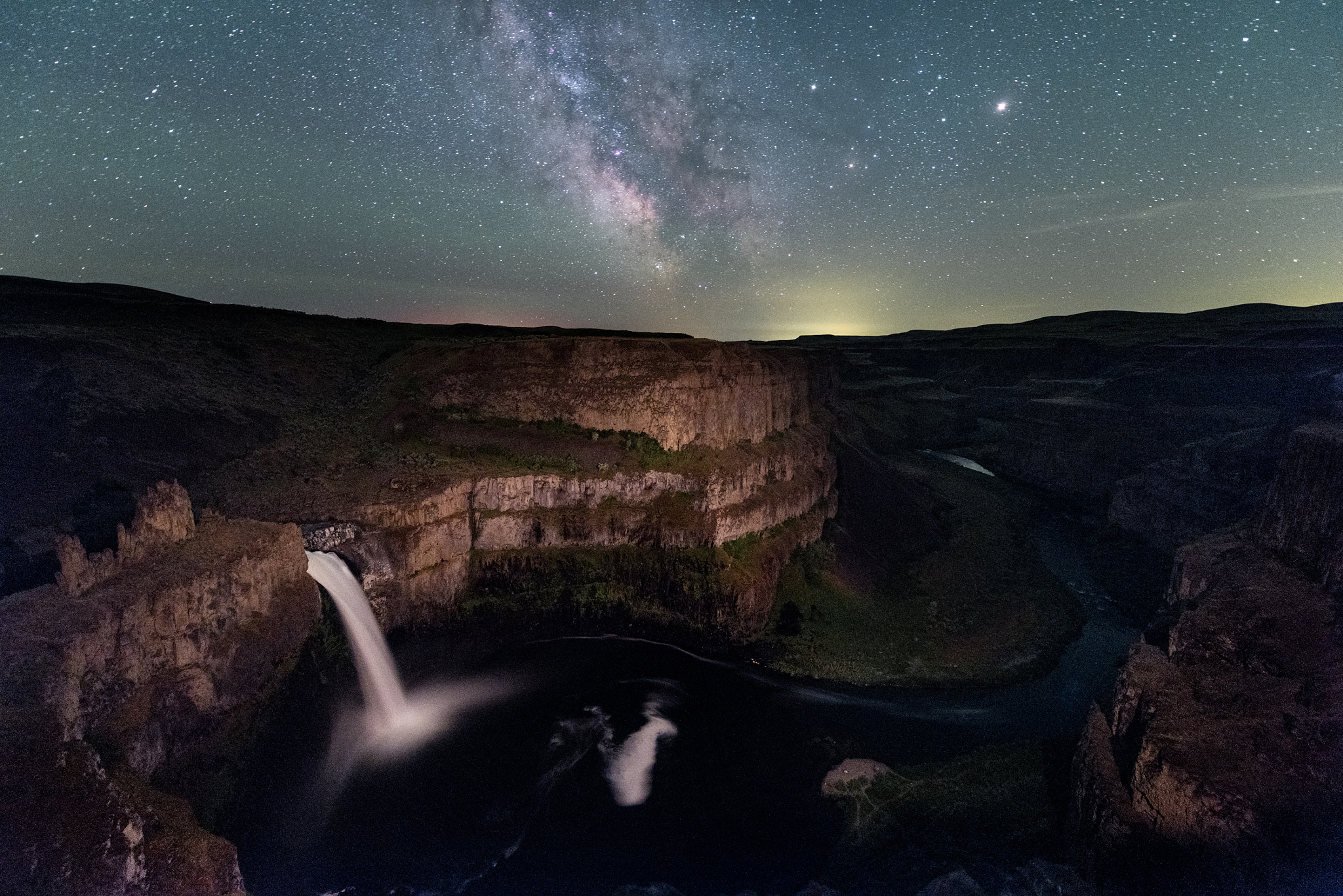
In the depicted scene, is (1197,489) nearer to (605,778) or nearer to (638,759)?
(638,759)

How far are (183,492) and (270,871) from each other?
14055 millimetres

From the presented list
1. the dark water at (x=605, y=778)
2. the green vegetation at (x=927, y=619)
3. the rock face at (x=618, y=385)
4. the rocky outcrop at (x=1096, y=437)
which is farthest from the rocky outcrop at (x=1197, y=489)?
the rock face at (x=618, y=385)

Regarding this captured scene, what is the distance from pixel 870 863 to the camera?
2038 centimetres

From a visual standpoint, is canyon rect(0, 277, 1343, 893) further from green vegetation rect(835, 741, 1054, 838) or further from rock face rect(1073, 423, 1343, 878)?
green vegetation rect(835, 741, 1054, 838)

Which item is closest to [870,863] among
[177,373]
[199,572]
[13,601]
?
[199,572]

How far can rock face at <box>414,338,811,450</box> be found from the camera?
130 feet

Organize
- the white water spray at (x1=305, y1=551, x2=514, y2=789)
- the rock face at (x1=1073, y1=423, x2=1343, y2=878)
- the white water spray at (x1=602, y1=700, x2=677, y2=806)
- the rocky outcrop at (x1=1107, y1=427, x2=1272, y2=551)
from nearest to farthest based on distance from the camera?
the rock face at (x1=1073, y1=423, x2=1343, y2=878), the white water spray at (x1=602, y1=700, x2=677, y2=806), the white water spray at (x1=305, y1=551, x2=514, y2=789), the rocky outcrop at (x1=1107, y1=427, x2=1272, y2=551)

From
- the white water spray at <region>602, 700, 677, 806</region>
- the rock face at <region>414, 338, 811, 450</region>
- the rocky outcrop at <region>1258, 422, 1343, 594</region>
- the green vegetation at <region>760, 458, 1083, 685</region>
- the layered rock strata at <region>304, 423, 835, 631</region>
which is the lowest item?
the white water spray at <region>602, 700, 677, 806</region>

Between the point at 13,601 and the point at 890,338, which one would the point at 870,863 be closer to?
the point at 13,601

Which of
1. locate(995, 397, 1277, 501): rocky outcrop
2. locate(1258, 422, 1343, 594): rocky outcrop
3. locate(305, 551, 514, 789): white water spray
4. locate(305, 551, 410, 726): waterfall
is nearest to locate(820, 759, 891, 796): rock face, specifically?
locate(305, 551, 514, 789): white water spray

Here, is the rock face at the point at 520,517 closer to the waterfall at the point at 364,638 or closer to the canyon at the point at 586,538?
the canyon at the point at 586,538

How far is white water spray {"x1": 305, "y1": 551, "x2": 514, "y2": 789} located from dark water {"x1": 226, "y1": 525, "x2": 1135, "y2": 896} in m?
0.88

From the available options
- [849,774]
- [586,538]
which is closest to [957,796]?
[849,774]

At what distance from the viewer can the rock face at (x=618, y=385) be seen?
39.7m
